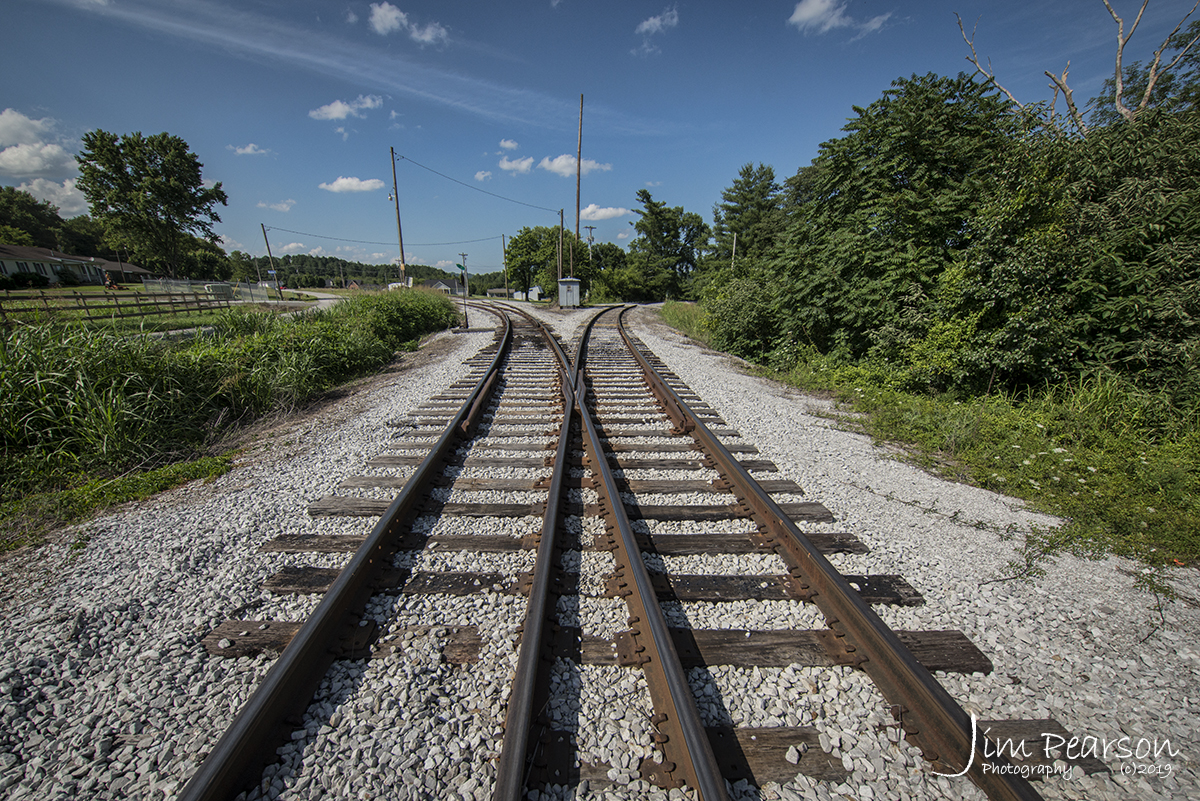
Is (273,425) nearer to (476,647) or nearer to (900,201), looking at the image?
(476,647)

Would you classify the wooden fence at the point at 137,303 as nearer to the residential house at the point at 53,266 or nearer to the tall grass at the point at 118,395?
the tall grass at the point at 118,395

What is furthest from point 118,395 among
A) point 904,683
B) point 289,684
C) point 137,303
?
point 137,303

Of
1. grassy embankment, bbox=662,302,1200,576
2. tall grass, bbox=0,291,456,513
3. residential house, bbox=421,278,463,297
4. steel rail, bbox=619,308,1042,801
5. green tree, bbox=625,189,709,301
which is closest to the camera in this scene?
steel rail, bbox=619,308,1042,801

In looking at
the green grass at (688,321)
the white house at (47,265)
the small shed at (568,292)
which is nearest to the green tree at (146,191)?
the white house at (47,265)

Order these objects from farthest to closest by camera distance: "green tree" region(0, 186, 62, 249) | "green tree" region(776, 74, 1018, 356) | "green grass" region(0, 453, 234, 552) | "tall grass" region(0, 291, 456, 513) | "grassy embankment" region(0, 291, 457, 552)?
"green tree" region(0, 186, 62, 249) → "green tree" region(776, 74, 1018, 356) → "tall grass" region(0, 291, 456, 513) → "grassy embankment" region(0, 291, 457, 552) → "green grass" region(0, 453, 234, 552)

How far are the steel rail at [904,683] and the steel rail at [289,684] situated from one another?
2496 millimetres

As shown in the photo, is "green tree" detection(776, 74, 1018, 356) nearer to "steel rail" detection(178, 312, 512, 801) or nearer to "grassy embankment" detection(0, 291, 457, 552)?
"steel rail" detection(178, 312, 512, 801)

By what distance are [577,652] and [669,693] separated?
51cm

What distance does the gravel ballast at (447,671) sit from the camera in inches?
65.1

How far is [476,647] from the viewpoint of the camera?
7.17ft

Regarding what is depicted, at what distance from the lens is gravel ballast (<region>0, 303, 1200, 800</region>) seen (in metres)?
1.65

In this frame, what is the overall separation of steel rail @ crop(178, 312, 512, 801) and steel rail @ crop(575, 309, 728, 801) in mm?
1469

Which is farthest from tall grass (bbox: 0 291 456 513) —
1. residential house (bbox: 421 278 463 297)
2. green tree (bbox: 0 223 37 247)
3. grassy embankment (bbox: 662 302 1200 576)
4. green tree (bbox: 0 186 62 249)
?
green tree (bbox: 0 186 62 249)

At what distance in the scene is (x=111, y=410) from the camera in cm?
429
